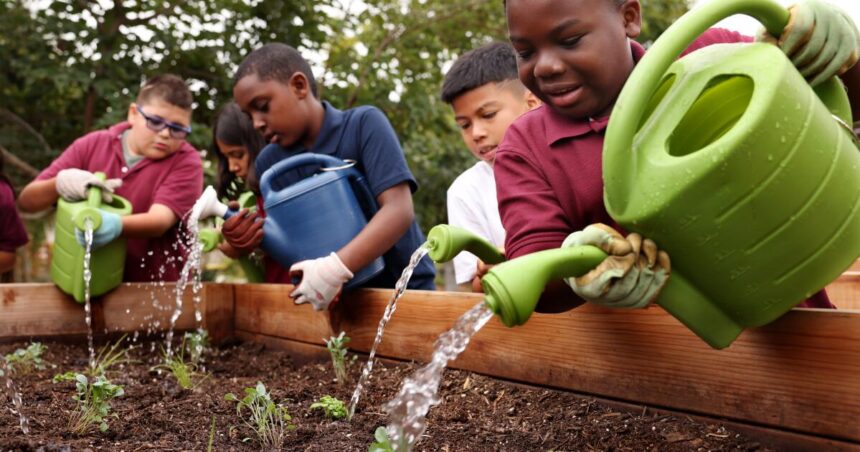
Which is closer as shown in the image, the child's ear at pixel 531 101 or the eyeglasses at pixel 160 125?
the child's ear at pixel 531 101

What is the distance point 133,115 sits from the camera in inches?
139

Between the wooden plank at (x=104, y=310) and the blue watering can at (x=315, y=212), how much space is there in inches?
33.7

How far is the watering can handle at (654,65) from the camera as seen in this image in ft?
3.62

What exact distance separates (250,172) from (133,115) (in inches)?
25.1

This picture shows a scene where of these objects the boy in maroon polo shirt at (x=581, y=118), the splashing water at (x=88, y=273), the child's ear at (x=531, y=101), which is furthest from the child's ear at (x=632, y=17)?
the splashing water at (x=88, y=273)

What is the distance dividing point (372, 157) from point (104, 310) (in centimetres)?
139

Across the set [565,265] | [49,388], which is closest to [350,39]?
[49,388]

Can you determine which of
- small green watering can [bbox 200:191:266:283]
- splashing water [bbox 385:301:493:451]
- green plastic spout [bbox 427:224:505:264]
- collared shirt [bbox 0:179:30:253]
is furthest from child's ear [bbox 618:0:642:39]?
collared shirt [bbox 0:179:30:253]

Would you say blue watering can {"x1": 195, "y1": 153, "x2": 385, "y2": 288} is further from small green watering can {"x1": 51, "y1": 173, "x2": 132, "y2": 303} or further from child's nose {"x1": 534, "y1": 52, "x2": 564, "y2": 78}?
child's nose {"x1": 534, "y1": 52, "x2": 564, "y2": 78}

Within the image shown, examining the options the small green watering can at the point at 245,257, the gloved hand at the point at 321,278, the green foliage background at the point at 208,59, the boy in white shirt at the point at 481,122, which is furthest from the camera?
Answer: the green foliage background at the point at 208,59

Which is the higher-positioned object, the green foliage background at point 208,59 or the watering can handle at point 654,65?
the watering can handle at point 654,65

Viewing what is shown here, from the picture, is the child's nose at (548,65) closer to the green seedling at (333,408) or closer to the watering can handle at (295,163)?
the green seedling at (333,408)

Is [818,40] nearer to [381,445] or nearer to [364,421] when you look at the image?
[381,445]

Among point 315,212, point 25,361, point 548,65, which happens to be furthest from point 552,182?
point 25,361
